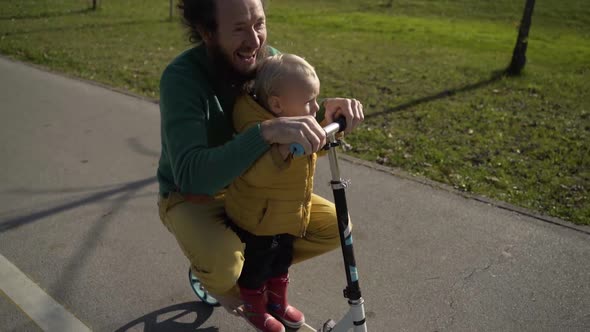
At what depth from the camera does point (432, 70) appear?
29.4ft

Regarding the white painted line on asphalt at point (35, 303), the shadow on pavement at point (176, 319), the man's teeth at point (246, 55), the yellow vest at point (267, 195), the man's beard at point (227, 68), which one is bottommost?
the white painted line on asphalt at point (35, 303)

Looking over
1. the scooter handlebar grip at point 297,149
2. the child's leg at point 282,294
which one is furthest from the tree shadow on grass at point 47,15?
the scooter handlebar grip at point 297,149

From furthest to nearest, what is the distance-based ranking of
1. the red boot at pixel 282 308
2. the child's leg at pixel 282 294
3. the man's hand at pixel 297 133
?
1. the red boot at pixel 282 308
2. the child's leg at pixel 282 294
3. the man's hand at pixel 297 133

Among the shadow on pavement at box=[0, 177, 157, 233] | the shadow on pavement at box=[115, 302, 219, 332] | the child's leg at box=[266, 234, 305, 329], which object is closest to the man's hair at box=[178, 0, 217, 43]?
the child's leg at box=[266, 234, 305, 329]

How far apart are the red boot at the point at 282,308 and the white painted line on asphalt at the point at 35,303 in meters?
0.95

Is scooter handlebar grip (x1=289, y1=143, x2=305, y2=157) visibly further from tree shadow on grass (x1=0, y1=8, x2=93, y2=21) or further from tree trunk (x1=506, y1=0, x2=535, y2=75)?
tree shadow on grass (x1=0, y1=8, x2=93, y2=21)

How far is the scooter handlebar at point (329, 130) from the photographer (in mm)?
1867

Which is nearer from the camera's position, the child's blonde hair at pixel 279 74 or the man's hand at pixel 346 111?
the child's blonde hair at pixel 279 74

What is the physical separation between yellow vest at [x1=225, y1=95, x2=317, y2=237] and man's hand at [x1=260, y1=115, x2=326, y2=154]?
0.88ft

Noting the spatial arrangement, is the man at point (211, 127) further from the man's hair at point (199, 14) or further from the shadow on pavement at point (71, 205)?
the shadow on pavement at point (71, 205)

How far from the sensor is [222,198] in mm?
2621

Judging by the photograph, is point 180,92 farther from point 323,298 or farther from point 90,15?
point 90,15

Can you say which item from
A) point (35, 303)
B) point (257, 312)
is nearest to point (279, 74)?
point (257, 312)

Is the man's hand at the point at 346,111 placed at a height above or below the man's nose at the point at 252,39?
below
